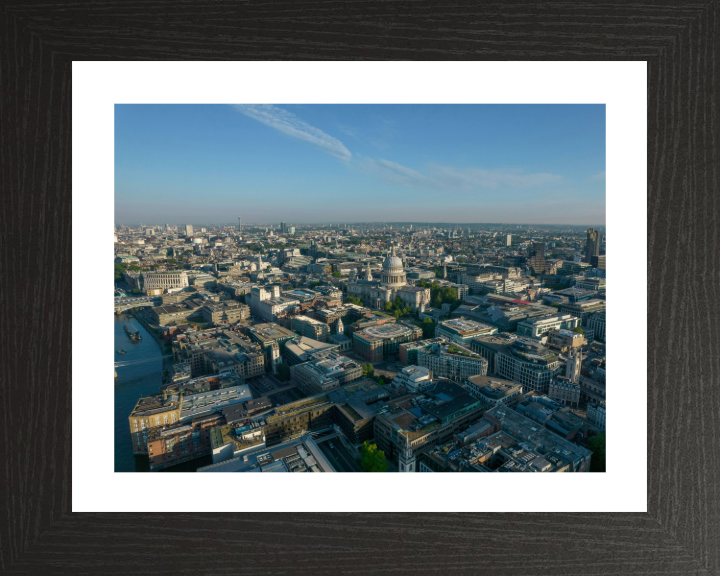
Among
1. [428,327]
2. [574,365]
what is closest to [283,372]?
[428,327]

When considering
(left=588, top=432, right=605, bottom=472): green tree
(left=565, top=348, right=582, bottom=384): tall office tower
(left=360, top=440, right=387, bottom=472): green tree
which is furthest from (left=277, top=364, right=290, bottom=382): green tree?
(left=565, top=348, right=582, bottom=384): tall office tower

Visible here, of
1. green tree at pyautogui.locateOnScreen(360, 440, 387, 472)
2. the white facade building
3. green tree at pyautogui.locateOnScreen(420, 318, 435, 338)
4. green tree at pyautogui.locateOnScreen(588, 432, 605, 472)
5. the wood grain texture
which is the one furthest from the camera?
the white facade building

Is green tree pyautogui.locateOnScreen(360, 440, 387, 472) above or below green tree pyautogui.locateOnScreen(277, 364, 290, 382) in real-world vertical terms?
below

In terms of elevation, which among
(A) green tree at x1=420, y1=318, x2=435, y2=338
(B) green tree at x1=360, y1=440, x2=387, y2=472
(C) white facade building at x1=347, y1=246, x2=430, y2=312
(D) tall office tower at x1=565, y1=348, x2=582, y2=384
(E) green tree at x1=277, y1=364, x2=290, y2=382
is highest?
(C) white facade building at x1=347, y1=246, x2=430, y2=312

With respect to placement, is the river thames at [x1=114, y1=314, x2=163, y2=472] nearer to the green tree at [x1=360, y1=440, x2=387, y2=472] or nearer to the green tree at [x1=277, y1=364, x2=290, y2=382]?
the green tree at [x1=277, y1=364, x2=290, y2=382]

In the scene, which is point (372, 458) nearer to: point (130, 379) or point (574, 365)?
point (130, 379)

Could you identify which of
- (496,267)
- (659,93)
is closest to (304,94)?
(659,93)

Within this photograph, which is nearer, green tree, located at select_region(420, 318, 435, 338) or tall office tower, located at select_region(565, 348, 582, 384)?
tall office tower, located at select_region(565, 348, 582, 384)
